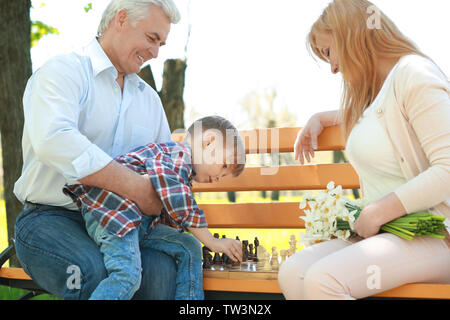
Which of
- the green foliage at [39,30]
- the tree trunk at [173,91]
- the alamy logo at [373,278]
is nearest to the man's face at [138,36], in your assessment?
the alamy logo at [373,278]

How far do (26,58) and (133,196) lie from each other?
290cm

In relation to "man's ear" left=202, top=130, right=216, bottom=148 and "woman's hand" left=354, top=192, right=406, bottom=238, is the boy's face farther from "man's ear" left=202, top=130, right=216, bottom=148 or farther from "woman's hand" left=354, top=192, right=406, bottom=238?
"woman's hand" left=354, top=192, right=406, bottom=238

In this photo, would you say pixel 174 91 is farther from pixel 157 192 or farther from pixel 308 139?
pixel 157 192

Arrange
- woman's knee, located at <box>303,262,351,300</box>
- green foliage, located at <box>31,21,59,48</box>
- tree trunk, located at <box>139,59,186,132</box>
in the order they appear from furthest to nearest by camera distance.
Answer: green foliage, located at <box>31,21,59,48</box> → tree trunk, located at <box>139,59,186,132</box> → woman's knee, located at <box>303,262,351,300</box>

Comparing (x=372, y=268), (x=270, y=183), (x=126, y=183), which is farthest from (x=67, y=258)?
(x=270, y=183)

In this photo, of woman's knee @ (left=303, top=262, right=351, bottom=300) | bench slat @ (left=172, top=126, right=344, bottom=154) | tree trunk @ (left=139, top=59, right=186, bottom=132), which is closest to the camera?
woman's knee @ (left=303, top=262, right=351, bottom=300)

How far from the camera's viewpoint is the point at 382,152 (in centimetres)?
228

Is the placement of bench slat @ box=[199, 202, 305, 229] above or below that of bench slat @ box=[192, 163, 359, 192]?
below

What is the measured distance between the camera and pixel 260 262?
2600 millimetres

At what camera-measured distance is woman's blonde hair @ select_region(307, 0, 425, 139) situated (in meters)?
2.41

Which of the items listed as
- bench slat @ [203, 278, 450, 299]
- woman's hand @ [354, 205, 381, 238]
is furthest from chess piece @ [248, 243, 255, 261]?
woman's hand @ [354, 205, 381, 238]

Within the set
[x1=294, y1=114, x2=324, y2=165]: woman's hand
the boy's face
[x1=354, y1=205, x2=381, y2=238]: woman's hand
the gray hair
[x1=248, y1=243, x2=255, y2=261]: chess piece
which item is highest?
the gray hair
